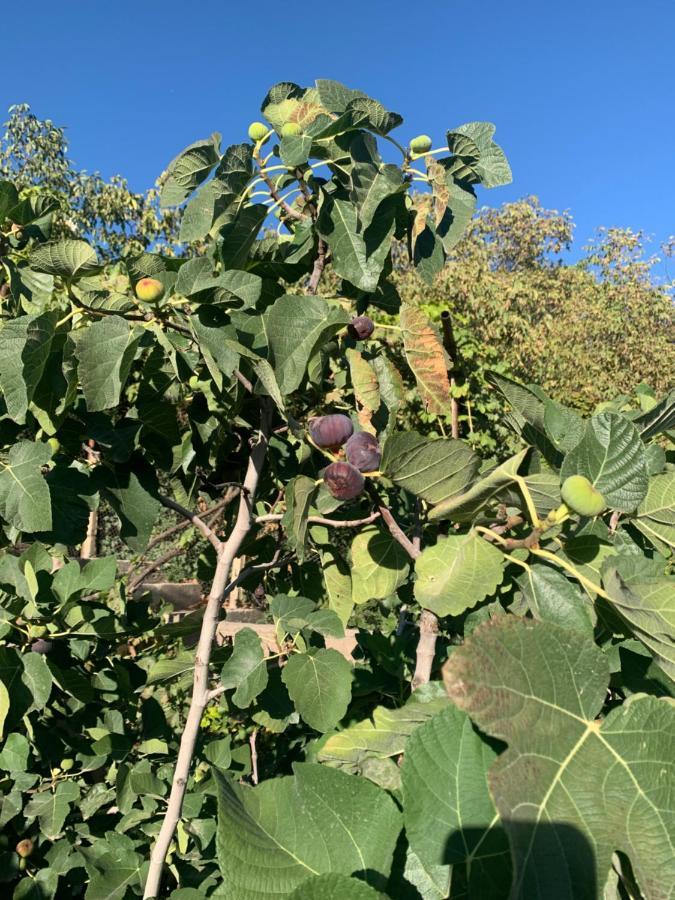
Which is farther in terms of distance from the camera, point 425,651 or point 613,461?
point 425,651

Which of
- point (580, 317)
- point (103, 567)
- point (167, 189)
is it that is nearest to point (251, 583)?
point (103, 567)

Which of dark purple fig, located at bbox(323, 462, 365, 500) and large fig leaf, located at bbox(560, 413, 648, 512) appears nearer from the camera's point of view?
large fig leaf, located at bbox(560, 413, 648, 512)

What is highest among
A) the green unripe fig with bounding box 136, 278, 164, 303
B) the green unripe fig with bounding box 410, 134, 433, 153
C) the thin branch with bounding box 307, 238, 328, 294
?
the green unripe fig with bounding box 410, 134, 433, 153

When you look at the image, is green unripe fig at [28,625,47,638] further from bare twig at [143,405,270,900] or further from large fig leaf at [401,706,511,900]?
large fig leaf at [401,706,511,900]

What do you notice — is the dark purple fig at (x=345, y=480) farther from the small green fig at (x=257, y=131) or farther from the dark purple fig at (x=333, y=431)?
the small green fig at (x=257, y=131)

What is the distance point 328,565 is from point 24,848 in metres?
1.00

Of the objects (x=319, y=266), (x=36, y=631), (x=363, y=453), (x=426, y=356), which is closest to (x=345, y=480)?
(x=363, y=453)

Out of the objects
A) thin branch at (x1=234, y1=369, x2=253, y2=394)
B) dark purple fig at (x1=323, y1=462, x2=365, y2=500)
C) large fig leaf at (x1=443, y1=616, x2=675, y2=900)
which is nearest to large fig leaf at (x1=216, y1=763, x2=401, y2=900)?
large fig leaf at (x1=443, y1=616, x2=675, y2=900)

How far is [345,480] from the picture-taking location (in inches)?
33.0

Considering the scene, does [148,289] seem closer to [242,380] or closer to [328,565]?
[242,380]

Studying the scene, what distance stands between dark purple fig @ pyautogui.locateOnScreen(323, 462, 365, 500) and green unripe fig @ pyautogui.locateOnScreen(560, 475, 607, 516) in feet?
0.94

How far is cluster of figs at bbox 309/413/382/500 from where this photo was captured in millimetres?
841

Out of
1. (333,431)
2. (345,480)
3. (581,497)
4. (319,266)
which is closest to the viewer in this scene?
(581,497)

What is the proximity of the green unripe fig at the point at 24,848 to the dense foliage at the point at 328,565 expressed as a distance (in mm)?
18
